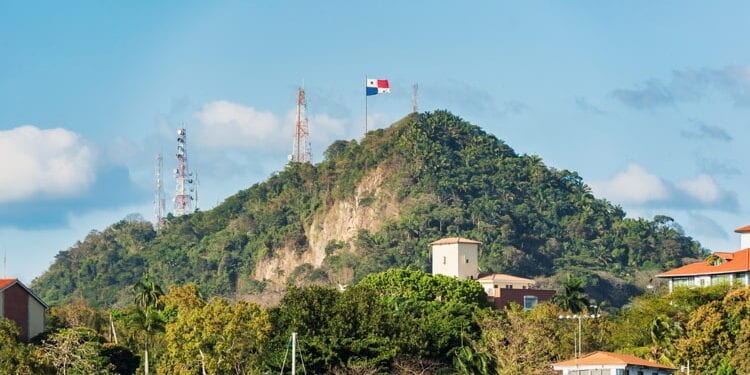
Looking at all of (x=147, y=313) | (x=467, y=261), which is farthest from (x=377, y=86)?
(x=147, y=313)

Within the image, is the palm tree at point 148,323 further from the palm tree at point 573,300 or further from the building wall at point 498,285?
the building wall at point 498,285

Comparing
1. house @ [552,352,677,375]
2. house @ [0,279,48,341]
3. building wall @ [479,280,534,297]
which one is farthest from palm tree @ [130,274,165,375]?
building wall @ [479,280,534,297]

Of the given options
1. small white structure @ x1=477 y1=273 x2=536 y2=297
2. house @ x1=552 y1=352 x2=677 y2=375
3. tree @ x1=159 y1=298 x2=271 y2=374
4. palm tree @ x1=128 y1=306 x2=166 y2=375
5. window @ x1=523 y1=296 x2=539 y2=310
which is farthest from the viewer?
small white structure @ x1=477 y1=273 x2=536 y2=297

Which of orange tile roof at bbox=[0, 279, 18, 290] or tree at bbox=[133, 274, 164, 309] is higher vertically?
orange tile roof at bbox=[0, 279, 18, 290]

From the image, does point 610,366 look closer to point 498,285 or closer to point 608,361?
point 608,361

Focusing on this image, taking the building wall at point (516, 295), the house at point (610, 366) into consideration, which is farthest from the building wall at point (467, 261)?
the house at point (610, 366)

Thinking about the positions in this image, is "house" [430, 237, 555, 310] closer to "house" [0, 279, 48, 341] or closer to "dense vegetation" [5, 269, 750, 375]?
"dense vegetation" [5, 269, 750, 375]

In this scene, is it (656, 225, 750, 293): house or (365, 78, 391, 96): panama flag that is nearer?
(656, 225, 750, 293): house
